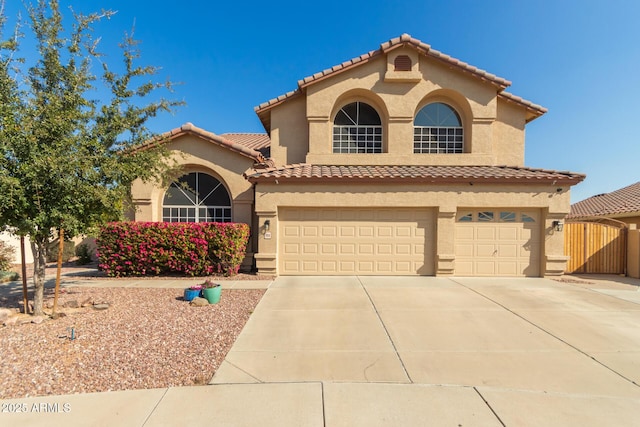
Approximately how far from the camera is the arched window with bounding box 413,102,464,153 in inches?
471

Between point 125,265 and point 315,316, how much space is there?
7.56 meters

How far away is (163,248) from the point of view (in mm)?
9625

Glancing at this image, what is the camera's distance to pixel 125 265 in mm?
9672

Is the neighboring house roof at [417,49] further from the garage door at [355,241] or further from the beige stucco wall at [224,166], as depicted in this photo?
the garage door at [355,241]

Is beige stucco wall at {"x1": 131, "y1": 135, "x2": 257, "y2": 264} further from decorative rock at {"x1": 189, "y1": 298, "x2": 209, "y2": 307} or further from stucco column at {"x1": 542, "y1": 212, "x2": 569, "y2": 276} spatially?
stucco column at {"x1": 542, "y1": 212, "x2": 569, "y2": 276}

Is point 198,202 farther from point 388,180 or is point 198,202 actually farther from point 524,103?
point 524,103

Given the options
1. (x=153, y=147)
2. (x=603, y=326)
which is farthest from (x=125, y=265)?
(x=603, y=326)

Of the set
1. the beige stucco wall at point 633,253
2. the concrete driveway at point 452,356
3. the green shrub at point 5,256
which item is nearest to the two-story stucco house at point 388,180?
the concrete driveway at point 452,356

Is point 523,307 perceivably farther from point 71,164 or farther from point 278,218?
point 71,164

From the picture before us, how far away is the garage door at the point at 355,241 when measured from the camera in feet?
33.3

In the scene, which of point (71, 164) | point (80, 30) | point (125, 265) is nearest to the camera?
point (71, 164)

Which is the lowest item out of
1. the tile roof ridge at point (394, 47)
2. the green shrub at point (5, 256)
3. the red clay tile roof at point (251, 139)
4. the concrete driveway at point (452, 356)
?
the concrete driveway at point (452, 356)

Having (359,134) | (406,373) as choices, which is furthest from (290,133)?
(406,373)

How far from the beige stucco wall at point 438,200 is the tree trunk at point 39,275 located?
548 centimetres
